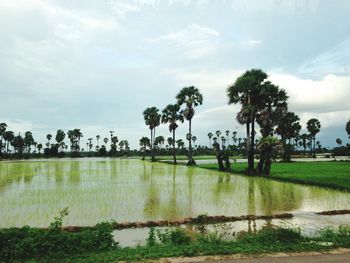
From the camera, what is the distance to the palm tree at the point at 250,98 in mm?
39812

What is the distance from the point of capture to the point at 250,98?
40719mm

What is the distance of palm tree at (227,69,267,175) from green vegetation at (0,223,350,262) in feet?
99.3

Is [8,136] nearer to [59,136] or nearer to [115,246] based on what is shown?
[59,136]

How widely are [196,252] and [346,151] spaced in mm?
120202

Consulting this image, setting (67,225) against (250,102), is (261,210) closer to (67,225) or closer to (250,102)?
(67,225)

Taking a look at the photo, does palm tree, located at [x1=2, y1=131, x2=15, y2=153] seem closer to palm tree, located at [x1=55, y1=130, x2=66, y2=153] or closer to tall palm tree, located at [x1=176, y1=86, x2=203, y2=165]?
palm tree, located at [x1=55, y1=130, x2=66, y2=153]

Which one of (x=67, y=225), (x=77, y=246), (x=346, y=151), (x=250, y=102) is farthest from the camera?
(x=346, y=151)

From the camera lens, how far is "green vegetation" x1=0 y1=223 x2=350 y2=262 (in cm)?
842

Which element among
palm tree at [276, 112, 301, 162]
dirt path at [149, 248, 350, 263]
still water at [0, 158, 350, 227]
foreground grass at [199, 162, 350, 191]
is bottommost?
still water at [0, 158, 350, 227]

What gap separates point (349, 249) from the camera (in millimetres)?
8758

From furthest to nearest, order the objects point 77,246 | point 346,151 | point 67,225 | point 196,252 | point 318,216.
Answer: point 346,151 → point 318,216 → point 67,225 → point 77,246 → point 196,252

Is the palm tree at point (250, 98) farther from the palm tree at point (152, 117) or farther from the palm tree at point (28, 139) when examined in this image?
the palm tree at point (28, 139)

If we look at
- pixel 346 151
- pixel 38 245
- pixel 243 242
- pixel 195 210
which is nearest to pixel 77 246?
pixel 38 245

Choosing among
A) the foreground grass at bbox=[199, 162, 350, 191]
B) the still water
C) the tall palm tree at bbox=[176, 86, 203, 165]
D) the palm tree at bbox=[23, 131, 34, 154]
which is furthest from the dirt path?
the palm tree at bbox=[23, 131, 34, 154]
